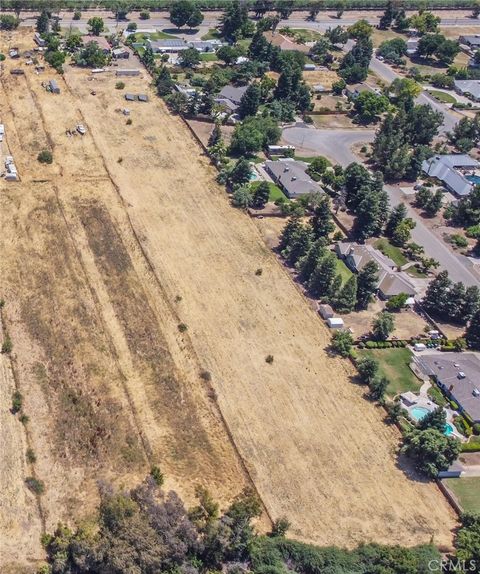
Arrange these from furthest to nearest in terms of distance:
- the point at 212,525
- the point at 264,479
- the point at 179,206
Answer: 1. the point at 179,206
2. the point at 264,479
3. the point at 212,525

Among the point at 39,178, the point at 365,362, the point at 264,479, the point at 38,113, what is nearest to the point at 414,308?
the point at 365,362

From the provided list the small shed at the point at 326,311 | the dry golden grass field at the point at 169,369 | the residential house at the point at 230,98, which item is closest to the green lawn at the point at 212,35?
the residential house at the point at 230,98

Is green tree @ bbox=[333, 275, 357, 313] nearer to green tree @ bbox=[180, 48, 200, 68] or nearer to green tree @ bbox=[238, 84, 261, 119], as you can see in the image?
green tree @ bbox=[238, 84, 261, 119]

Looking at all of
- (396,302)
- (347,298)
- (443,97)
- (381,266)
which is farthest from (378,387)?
(443,97)

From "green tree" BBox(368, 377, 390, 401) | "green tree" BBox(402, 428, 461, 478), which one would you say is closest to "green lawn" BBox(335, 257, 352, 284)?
"green tree" BBox(368, 377, 390, 401)

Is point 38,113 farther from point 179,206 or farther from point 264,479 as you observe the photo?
point 264,479

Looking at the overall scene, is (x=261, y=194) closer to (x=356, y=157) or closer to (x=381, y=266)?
(x=381, y=266)
